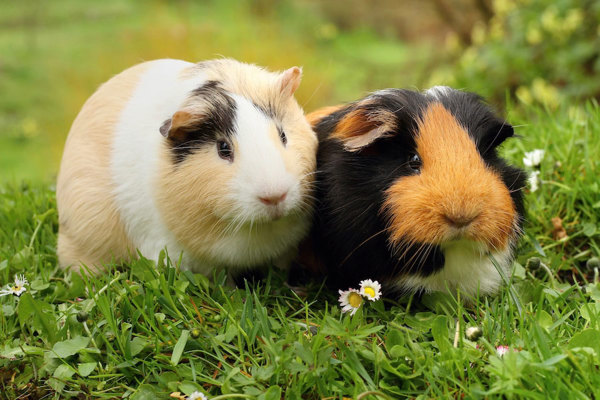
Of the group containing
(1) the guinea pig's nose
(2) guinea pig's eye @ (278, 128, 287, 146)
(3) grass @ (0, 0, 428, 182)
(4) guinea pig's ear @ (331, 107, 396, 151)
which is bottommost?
(3) grass @ (0, 0, 428, 182)

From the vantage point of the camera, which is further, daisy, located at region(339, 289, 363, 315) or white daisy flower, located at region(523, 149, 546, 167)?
white daisy flower, located at region(523, 149, 546, 167)

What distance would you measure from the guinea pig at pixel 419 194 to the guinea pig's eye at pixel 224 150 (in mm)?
420

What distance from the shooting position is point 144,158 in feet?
9.32

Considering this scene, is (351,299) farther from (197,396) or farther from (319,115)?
(319,115)

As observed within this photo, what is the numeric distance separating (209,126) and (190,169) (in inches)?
8.0

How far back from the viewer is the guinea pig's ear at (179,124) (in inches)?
101

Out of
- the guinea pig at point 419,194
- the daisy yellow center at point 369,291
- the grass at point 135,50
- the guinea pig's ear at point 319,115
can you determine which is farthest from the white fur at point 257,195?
the grass at point 135,50

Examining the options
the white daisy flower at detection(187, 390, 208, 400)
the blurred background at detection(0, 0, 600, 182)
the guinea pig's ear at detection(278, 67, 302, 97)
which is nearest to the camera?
the white daisy flower at detection(187, 390, 208, 400)

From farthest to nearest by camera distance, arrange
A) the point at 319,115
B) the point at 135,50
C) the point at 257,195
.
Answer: the point at 135,50, the point at 319,115, the point at 257,195

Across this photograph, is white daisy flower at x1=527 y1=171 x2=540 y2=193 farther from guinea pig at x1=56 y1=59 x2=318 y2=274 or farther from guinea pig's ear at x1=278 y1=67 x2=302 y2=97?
guinea pig's ear at x1=278 y1=67 x2=302 y2=97

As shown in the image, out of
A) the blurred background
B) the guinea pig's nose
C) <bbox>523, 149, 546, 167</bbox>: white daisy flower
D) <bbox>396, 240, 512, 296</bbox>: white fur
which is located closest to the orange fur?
the guinea pig's nose

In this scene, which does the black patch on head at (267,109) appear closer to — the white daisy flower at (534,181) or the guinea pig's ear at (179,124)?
the guinea pig's ear at (179,124)

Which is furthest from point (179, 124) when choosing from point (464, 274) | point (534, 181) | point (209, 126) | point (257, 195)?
point (534, 181)

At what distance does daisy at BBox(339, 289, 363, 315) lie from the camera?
2582mm
